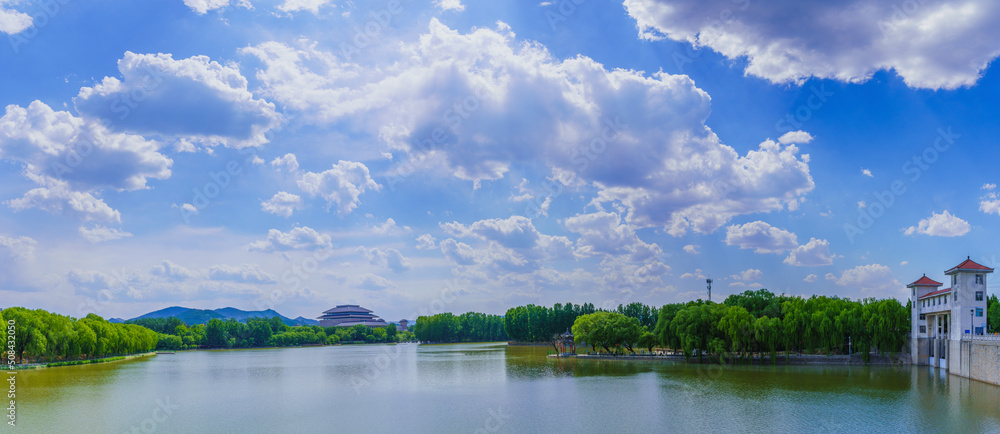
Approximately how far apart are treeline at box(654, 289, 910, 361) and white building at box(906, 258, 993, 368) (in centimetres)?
115

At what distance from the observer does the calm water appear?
24.0 metres

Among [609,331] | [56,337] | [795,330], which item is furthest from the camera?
[609,331]

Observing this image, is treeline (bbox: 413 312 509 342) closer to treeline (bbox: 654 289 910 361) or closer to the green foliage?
the green foliage

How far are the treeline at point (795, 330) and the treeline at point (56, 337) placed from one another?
51.1m

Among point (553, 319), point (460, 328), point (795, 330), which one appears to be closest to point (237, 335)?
point (460, 328)

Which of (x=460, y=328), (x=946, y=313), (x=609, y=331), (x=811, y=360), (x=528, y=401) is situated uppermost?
(x=946, y=313)

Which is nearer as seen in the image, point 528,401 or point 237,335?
point 528,401

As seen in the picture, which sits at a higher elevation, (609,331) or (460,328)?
(609,331)

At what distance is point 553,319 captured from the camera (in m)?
97.8

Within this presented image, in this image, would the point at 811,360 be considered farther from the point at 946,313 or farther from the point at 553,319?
the point at 553,319

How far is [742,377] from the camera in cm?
3869

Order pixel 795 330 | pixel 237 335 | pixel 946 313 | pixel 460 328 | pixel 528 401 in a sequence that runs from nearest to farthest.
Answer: pixel 528 401 < pixel 946 313 < pixel 795 330 < pixel 237 335 < pixel 460 328

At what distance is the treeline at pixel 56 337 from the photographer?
52312 millimetres

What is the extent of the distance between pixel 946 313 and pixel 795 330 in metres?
9.72
